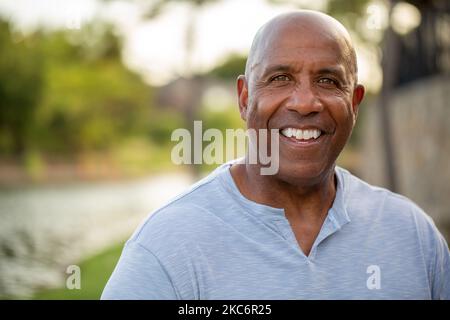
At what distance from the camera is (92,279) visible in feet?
26.1

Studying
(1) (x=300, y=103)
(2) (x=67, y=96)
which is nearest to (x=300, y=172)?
(1) (x=300, y=103)

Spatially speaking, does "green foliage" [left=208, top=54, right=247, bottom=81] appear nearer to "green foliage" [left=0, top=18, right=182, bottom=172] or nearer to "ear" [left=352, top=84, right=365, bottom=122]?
"green foliage" [left=0, top=18, right=182, bottom=172]

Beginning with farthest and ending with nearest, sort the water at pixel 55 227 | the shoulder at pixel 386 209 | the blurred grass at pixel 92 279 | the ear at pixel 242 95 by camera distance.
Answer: the water at pixel 55 227
the blurred grass at pixel 92 279
the ear at pixel 242 95
the shoulder at pixel 386 209

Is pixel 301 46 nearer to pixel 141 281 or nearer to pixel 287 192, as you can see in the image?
pixel 287 192

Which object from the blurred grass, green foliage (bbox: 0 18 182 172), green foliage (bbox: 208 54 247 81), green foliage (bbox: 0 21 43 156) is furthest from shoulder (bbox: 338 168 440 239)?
green foliage (bbox: 208 54 247 81)

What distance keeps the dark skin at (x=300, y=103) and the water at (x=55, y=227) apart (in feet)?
18.0

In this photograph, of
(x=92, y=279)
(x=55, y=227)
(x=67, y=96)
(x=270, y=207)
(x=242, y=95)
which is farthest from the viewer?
(x=67, y=96)

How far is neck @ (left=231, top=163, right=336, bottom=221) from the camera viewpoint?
6.14ft

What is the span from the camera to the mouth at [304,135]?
185cm

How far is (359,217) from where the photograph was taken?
6.27ft

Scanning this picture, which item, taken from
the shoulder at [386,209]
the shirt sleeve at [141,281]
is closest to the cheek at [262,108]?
the shoulder at [386,209]

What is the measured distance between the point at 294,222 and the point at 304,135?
27 centimetres

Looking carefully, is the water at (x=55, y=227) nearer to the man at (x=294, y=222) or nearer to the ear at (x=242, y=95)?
the ear at (x=242, y=95)

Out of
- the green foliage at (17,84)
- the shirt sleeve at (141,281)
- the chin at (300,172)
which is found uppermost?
the green foliage at (17,84)
